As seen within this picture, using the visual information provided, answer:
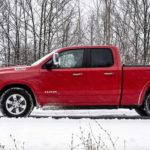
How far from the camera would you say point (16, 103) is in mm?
10406

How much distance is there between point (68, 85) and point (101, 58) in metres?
1.09

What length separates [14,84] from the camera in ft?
34.4

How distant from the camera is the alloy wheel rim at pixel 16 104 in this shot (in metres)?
10.3

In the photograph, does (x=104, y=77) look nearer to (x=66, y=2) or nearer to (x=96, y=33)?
(x=66, y=2)

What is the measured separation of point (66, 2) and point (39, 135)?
2634 cm

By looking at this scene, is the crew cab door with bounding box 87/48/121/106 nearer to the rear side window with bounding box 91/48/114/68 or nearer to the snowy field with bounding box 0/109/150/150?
the rear side window with bounding box 91/48/114/68

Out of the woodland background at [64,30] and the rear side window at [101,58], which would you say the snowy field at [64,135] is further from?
the woodland background at [64,30]

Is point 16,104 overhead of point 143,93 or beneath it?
beneath

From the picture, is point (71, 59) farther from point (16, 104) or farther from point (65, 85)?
point (16, 104)

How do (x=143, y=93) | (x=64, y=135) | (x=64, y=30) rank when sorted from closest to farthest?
(x=64, y=135)
(x=143, y=93)
(x=64, y=30)

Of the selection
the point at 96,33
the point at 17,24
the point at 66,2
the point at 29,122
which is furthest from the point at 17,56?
the point at 29,122

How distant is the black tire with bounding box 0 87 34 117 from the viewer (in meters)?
10.3

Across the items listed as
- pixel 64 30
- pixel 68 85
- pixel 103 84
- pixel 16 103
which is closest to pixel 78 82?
pixel 68 85

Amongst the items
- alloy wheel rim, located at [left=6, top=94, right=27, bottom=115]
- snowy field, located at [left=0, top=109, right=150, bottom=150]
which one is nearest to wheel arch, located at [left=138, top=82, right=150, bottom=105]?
snowy field, located at [left=0, top=109, right=150, bottom=150]
